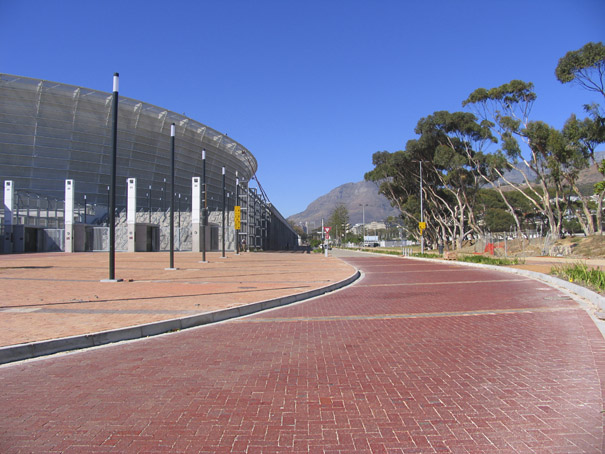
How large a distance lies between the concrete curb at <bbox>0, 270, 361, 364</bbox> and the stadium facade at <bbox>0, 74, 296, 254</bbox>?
43117 millimetres

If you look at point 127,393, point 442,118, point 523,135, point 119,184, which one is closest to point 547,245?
point 523,135

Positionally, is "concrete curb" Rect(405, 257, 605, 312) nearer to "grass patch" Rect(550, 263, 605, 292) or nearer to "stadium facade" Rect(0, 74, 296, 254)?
"grass patch" Rect(550, 263, 605, 292)

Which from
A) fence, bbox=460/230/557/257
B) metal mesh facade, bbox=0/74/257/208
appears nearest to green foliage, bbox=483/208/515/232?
fence, bbox=460/230/557/257

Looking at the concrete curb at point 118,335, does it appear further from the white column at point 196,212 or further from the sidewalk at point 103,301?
the white column at point 196,212

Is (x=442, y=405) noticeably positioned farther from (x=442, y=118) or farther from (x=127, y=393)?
(x=442, y=118)

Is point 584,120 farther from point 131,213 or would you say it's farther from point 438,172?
point 131,213

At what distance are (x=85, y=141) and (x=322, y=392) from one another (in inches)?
2615

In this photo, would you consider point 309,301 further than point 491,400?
Yes

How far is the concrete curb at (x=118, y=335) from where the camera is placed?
19.6ft

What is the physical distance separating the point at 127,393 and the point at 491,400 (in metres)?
3.78

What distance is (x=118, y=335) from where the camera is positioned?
23.2 ft

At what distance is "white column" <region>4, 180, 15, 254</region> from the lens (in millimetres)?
45697

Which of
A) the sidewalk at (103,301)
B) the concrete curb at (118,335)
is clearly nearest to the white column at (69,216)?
Answer: the sidewalk at (103,301)

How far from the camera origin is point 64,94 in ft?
185
